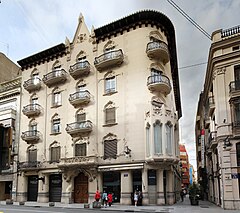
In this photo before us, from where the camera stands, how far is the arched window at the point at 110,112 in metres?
31.6

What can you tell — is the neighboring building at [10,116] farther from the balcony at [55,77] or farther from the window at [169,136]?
the window at [169,136]

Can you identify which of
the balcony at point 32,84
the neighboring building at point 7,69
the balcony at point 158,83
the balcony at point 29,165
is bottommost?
the balcony at point 29,165

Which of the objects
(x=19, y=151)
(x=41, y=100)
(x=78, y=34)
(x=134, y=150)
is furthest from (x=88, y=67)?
(x=19, y=151)

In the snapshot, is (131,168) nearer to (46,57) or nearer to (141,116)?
(141,116)

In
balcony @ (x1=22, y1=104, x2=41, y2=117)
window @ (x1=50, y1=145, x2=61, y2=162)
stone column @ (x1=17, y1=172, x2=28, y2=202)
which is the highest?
balcony @ (x1=22, y1=104, x2=41, y2=117)

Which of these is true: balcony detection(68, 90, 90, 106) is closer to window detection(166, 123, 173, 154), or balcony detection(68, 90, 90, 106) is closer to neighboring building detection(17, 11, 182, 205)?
neighboring building detection(17, 11, 182, 205)

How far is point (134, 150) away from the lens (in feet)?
95.6

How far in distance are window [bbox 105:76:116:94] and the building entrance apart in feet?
29.0

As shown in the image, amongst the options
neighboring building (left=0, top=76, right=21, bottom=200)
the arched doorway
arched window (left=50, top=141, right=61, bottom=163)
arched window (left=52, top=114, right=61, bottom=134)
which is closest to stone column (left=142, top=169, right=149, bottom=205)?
the arched doorway

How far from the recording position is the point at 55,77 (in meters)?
35.8

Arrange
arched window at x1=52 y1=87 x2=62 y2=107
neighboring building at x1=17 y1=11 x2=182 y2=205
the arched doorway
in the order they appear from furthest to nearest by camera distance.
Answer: arched window at x1=52 y1=87 x2=62 y2=107
the arched doorway
neighboring building at x1=17 y1=11 x2=182 y2=205

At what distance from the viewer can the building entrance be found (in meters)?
29.7

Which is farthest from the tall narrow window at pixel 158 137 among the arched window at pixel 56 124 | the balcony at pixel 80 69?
the arched window at pixel 56 124

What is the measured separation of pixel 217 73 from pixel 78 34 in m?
18.3
